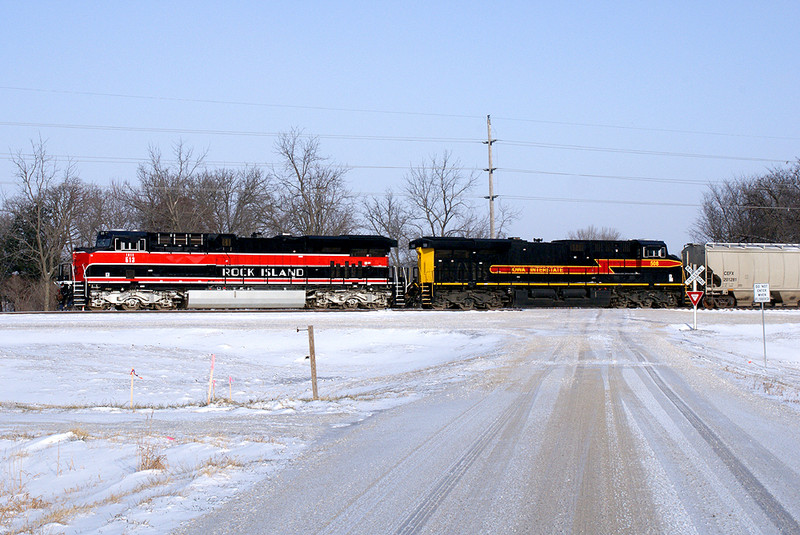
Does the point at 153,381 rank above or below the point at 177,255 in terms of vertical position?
below

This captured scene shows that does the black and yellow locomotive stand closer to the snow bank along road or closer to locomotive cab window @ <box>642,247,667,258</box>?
locomotive cab window @ <box>642,247,667,258</box>

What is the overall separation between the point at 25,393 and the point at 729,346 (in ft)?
62.6

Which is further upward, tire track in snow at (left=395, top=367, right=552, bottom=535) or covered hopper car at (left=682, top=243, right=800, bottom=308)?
covered hopper car at (left=682, top=243, right=800, bottom=308)

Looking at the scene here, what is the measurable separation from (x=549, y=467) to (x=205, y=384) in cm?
1025

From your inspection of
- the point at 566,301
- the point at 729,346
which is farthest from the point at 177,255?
the point at 729,346

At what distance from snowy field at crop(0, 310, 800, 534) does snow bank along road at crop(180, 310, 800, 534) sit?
673 mm

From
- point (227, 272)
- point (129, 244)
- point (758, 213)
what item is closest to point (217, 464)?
point (227, 272)

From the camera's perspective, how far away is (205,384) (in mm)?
14797

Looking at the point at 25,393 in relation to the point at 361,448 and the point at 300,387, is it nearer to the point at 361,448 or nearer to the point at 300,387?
the point at 300,387

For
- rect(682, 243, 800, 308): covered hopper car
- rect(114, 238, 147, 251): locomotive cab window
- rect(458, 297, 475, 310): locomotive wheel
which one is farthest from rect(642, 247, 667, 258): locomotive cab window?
rect(114, 238, 147, 251): locomotive cab window

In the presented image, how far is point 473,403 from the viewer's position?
10.2 m

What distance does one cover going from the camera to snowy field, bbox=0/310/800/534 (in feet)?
19.2

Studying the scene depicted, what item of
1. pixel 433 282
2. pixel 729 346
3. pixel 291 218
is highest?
pixel 291 218

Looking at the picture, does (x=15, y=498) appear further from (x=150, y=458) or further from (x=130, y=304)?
(x=130, y=304)
